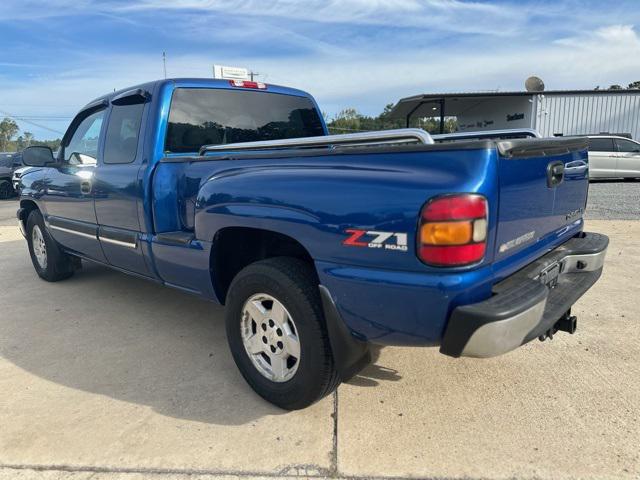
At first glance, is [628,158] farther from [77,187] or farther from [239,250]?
[77,187]

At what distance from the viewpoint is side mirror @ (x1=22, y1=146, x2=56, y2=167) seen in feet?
15.5

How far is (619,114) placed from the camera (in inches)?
861

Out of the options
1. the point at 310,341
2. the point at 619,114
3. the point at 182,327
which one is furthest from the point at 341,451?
the point at 619,114

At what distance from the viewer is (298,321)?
8.21 feet

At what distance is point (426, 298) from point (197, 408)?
63.0 inches

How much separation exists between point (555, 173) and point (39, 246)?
540 cm

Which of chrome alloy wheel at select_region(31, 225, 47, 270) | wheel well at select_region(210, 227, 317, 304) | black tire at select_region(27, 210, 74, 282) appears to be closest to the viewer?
wheel well at select_region(210, 227, 317, 304)

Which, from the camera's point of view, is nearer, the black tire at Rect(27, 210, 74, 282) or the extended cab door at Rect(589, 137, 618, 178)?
the black tire at Rect(27, 210, 74, 282)

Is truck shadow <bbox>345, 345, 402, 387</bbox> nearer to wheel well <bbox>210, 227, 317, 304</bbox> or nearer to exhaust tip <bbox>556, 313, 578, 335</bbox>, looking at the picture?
wheel well <bbox>210, 227, 317, 304</bbox>

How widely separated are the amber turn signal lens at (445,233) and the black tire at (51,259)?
Result: 14.9ft

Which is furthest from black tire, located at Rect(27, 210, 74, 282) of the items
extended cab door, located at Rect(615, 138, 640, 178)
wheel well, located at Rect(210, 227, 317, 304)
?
extended cab door, located at Rect(615, 138, 640, 178)

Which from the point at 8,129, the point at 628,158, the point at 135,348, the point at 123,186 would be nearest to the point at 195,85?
the point at 123,186

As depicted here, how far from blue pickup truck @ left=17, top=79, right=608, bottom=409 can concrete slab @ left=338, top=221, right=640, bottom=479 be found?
1.36 feet

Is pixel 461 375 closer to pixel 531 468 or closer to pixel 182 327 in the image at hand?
pixel 531 468
